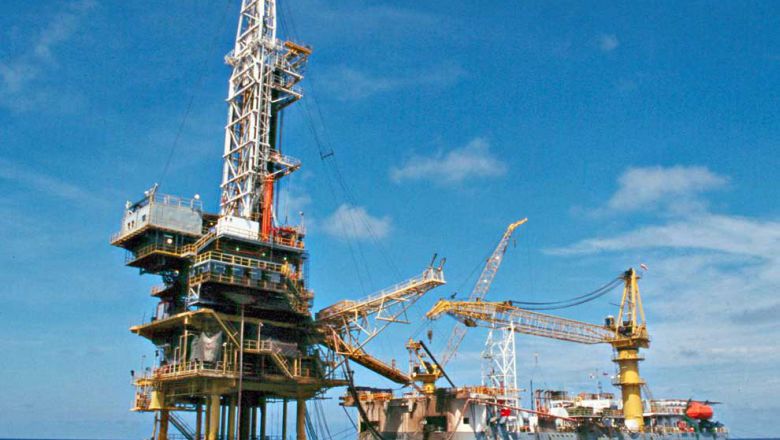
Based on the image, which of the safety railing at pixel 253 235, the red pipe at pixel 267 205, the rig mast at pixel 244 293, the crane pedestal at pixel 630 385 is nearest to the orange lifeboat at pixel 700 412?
the crane pedestal at pixel 630 385

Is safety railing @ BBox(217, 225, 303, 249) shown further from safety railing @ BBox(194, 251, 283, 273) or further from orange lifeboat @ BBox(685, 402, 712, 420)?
orange lifeboat @ BBox(685, 402, 712, 420)

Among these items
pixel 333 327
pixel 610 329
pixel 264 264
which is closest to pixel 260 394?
pixel 333 327

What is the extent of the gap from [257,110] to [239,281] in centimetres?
1649

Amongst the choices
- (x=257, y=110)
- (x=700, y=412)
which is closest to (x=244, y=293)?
(x=257, y=110)

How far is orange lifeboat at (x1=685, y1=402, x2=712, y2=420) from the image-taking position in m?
80.8

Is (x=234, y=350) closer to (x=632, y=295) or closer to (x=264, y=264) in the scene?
(x=264, y=264)

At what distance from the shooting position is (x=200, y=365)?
1991 inches

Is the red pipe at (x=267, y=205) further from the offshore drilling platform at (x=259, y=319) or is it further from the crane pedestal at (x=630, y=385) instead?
the crane pedestal at (x=630, y=385)

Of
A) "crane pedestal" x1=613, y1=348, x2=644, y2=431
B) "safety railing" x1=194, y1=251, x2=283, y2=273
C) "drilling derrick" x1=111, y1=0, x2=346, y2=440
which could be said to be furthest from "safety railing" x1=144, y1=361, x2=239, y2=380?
"crane pedestal" x1=613, y1=348, x2=644, y2=431

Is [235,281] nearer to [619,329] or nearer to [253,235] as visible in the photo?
[253,235]

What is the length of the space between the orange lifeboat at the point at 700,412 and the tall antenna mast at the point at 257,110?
54.4 m

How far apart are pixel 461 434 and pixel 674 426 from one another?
36.0 metres

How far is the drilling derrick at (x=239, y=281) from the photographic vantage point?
174 feet

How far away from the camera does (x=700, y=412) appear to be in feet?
265
